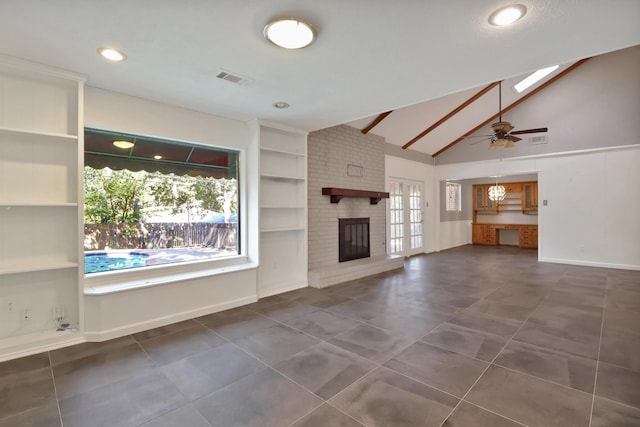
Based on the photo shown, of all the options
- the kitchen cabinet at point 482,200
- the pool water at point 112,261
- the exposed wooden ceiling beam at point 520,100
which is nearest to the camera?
the pool water at point 112,261

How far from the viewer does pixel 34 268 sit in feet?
8.52

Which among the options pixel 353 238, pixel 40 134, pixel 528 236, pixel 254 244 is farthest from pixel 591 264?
pixel 40 134

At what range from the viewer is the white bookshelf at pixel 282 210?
452cm

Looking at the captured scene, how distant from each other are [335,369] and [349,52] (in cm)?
260

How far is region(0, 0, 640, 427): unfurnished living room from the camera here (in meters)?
1.92

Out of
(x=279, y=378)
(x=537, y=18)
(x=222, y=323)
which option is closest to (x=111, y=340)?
(x=222, y=323)

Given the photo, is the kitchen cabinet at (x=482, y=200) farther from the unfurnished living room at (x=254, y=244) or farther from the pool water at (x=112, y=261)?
the pool water at (x=112, y=261)

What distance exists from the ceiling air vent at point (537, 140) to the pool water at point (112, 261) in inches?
331

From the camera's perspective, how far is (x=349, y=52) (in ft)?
7.92

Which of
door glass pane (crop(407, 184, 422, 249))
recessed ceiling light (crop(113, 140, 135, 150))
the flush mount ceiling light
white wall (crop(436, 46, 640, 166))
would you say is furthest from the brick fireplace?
white wall (crop(436, 46, 640, 166))

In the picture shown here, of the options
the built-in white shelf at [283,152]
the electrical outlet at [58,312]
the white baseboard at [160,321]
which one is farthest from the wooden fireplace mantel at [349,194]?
the electrical outlet at [58,312]

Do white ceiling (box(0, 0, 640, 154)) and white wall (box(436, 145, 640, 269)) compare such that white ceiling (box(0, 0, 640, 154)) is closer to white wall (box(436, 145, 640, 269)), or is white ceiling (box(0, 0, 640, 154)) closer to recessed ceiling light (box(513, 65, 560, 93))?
recessed ceiling light (box(513, 65, 560, 93))

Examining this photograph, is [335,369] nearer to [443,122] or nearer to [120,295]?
[120,295]

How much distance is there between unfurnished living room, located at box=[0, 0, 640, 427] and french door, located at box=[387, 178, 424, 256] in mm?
1895
